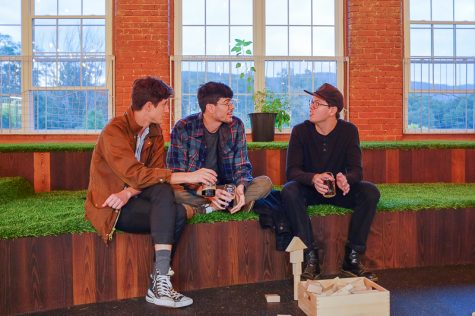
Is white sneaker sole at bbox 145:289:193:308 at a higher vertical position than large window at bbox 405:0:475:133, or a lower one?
lower

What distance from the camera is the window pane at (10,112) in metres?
5.93

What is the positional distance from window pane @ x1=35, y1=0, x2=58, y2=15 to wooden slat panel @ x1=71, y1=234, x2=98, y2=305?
4.29 m

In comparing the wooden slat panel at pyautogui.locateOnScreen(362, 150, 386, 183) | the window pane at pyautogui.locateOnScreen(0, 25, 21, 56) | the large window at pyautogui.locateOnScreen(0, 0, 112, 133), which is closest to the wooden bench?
the wooden slat panel at pyautogui.locateOnScreen(362, 150, 386, 183)

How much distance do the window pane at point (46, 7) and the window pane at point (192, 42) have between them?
4.95ft

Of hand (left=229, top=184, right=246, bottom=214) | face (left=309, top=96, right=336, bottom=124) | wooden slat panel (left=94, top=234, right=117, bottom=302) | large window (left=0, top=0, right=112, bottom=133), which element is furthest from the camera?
large window (left=0, top=0, right=112, bottom=133)

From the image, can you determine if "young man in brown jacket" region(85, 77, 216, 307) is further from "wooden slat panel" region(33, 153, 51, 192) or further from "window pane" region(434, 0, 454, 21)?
"window pane" region(434, 0, 454, 21)

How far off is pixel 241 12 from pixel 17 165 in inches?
128

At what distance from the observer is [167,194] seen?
2396mm

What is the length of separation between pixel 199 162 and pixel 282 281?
31.7 inches

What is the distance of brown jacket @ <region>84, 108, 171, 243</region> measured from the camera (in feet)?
7.70

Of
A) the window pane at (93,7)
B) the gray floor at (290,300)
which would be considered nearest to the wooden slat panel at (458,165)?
the gray floor at (290,300)

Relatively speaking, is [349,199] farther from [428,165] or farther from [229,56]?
[229,56]

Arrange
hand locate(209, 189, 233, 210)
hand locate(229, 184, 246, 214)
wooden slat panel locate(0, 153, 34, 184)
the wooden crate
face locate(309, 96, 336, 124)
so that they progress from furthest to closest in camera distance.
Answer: wooden slat panel locate(0, 153, 34, 184) < face locate(309, 96, 336, 124) < hand locate(229, 184, 246, 214) < hand locate(209, 189, 233, 210) < the wooden crate

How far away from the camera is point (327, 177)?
270 cm
